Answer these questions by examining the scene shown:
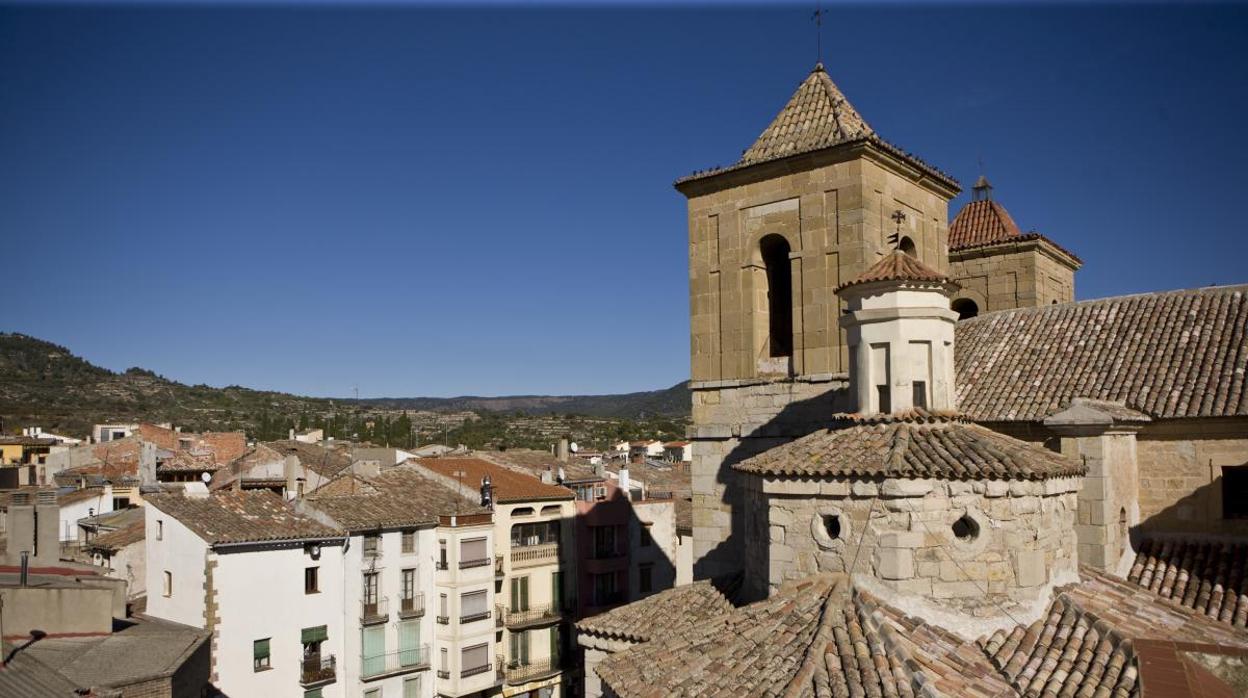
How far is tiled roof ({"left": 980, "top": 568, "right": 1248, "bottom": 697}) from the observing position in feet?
32.2

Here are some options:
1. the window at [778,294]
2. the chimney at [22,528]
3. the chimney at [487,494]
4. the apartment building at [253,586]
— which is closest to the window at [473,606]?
the chimney at [487,494]

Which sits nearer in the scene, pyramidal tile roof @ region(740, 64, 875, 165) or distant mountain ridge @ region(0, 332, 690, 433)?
pyramidal tile roof @ region(740, 64, 875, 165)

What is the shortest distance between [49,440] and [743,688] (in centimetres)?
5599

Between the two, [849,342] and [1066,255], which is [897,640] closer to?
[849,342]

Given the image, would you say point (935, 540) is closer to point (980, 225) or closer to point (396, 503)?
point (980, 225)

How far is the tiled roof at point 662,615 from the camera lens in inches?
492

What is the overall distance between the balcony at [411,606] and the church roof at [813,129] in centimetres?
1794

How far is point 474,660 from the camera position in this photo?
3047 cm

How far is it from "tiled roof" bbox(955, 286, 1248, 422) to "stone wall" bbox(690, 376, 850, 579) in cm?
260

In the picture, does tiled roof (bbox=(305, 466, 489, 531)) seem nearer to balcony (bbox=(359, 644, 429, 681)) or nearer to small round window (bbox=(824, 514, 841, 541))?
balcony (bbox=(359, 644, 429, 681))

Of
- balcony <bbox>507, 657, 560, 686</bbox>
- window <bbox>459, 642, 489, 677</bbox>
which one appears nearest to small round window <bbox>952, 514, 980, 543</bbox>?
window <bbox>459, 642, 489, 677</bbox>

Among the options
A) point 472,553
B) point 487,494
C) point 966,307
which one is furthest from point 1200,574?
point 487,494

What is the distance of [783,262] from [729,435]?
10.6 ft

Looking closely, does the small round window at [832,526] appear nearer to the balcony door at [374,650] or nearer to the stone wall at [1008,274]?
the stone wall at [1008,274]
